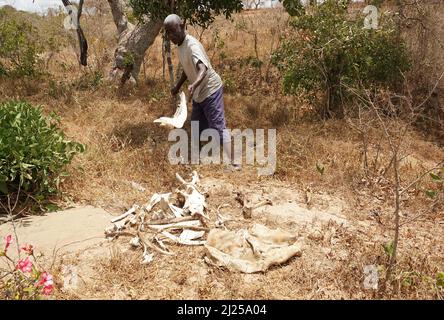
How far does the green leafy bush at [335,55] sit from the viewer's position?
5.46 metres

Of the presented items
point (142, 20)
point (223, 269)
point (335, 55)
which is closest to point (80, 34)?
point (142, 20)

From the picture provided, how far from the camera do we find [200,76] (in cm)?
398

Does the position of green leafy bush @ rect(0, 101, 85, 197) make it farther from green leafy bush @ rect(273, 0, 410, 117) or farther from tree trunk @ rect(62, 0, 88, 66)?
tree trunk @ rect(62, 0, 88, 66)

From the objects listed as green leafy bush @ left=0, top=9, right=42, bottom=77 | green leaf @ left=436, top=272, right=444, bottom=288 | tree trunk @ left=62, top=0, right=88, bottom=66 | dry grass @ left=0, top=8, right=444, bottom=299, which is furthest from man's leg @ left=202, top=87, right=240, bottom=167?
green leafy bush @ left=0, top=9, right=42, bottom=77

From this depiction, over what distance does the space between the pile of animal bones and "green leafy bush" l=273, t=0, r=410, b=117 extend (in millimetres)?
2888

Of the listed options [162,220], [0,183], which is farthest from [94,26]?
[162,220]

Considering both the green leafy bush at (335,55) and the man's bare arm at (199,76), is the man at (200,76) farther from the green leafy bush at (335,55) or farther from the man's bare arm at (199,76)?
the green leafy bush at (335,55)

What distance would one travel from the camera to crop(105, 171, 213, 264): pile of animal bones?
306cm

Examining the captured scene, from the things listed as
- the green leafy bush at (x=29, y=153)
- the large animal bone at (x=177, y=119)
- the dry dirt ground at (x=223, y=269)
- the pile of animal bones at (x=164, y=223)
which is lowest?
the dry dirt ground at (x=223, y=269)

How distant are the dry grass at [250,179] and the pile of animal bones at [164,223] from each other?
4.8 inches

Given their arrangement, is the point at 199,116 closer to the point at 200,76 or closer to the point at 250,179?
the point at 200,76

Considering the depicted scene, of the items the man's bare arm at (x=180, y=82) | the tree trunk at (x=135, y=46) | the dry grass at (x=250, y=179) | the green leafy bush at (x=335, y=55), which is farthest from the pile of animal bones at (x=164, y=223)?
the tree trunk at (x=135, y=46)

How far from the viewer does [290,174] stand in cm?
430
